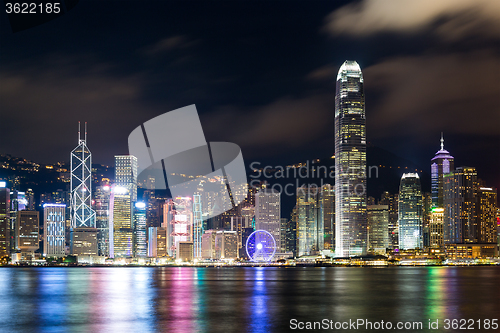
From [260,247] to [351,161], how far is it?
38.6 metres

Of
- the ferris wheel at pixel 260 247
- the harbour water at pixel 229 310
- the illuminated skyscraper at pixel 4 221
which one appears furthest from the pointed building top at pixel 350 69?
the harbour water at pixel 229 310

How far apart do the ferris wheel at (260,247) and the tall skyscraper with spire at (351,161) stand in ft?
71.4

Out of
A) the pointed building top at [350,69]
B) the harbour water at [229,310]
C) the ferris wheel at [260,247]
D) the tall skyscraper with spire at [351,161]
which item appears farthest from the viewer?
the pointed building top at [350,69]

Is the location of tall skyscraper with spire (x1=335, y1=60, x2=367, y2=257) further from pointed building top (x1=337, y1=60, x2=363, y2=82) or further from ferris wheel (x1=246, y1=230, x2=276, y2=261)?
ferris wheel (x1=246, y1=230, x2=276, y2=261)

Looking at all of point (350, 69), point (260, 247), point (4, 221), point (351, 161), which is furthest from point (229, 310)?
point (4, 221)

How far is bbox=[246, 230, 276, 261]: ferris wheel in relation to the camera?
592 feet

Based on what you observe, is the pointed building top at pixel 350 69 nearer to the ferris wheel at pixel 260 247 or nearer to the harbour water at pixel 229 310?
the ferris wheel at pixel 260 247

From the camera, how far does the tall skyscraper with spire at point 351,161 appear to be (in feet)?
624

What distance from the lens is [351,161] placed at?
627ft

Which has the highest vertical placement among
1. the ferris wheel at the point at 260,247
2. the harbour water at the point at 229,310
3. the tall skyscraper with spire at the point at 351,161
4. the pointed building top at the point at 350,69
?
Answer: the pointed building top at the point at 350,69

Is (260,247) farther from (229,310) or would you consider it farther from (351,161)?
(229,310)

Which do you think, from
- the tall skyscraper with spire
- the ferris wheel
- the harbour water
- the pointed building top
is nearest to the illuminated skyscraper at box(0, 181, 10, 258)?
the ferris wheel

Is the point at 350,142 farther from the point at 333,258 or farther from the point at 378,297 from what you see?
the point at 378,297

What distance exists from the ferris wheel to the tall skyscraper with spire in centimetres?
2178
